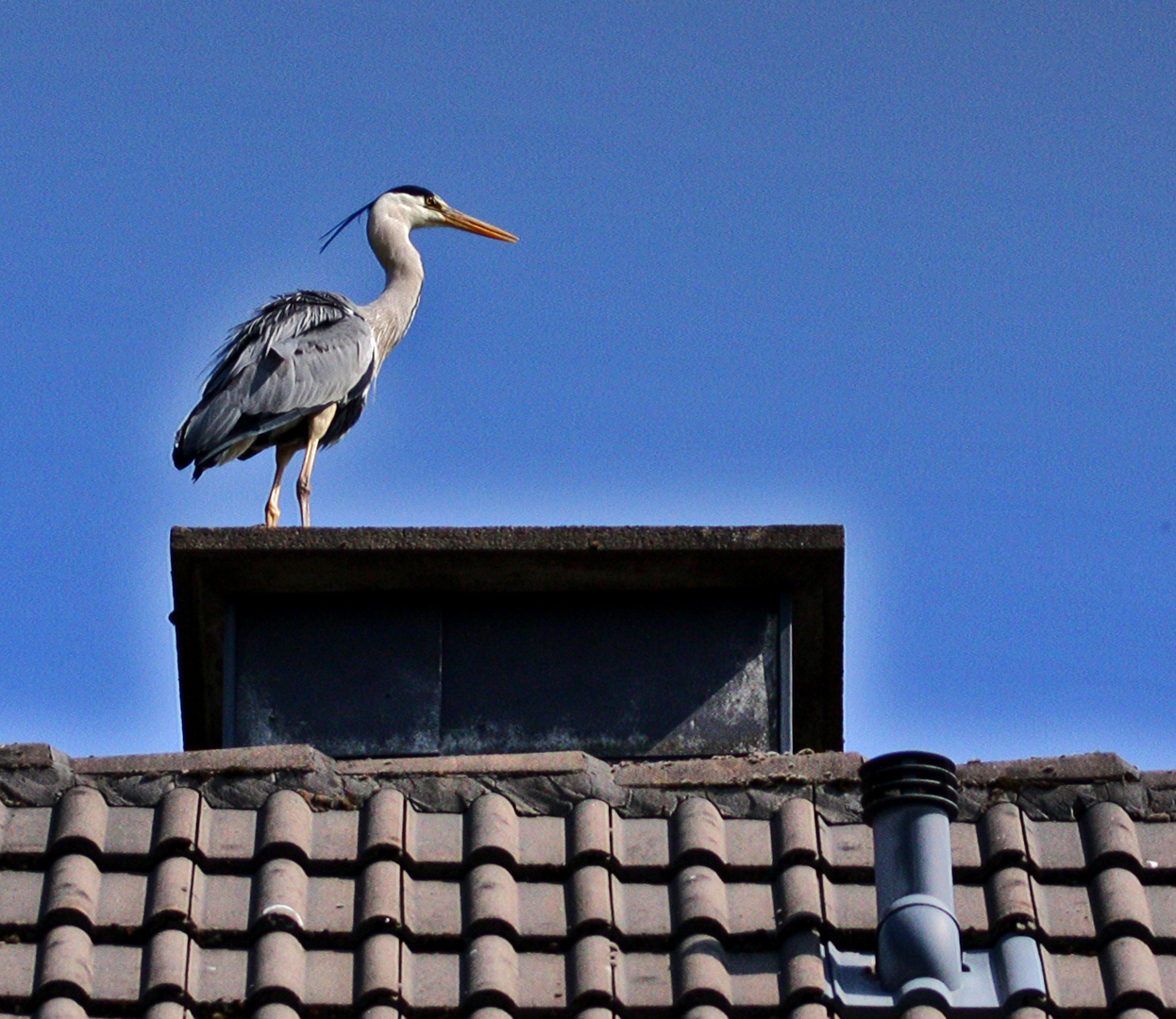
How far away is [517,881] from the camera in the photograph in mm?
4066

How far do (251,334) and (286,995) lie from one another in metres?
6.42

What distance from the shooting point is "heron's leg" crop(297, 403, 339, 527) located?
9.75 meters

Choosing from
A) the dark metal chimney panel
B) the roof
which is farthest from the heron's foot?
the roof

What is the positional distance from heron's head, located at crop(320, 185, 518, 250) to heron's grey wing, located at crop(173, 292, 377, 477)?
1385 millimetres

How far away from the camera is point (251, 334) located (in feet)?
32.2

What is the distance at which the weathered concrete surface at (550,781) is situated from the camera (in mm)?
4223

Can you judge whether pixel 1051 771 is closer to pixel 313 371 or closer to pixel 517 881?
pixel 517 881

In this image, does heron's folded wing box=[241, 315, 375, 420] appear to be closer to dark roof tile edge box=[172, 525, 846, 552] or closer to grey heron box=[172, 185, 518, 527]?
grey heron box=[172, 185, 518, 527]

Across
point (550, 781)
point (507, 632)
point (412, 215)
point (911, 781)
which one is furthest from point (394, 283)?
point (911, 781)

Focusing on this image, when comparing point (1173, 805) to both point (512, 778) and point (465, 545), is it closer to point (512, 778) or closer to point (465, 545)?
point (512, 778)

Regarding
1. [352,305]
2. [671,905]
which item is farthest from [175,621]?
[352,305]

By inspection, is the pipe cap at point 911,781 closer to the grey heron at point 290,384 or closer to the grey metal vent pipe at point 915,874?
the grey metal vent pipe at point 915,874

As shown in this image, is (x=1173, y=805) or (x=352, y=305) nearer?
(x=1173, y=805)

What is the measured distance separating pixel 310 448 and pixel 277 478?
212 mm
